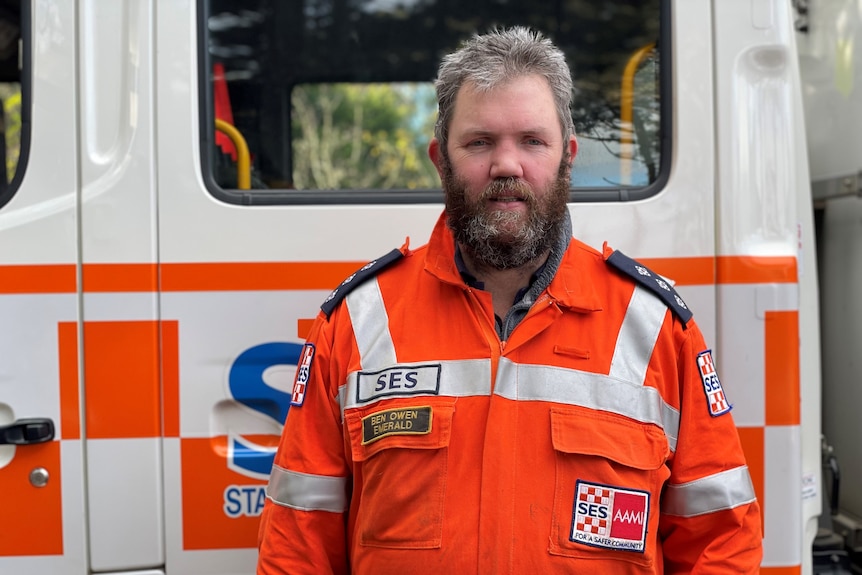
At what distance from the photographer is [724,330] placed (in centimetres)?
178

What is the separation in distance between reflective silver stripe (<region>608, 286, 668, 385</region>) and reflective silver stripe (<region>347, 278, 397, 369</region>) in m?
0.40

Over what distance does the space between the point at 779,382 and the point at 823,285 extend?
2.14ft

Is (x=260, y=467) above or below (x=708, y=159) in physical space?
below

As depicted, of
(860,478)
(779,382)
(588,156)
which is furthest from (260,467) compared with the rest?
(860,478)

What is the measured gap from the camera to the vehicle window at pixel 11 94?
1810 millimetres

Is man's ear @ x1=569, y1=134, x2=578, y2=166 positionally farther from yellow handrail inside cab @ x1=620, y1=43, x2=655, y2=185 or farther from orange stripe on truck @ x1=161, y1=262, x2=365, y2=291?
orange stripe on truck @ x1=161, y1=262, x2=365, y2=291

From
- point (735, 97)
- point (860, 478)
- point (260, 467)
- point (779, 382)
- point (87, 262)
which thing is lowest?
point (860, 478)

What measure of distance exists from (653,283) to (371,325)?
20.7 inches

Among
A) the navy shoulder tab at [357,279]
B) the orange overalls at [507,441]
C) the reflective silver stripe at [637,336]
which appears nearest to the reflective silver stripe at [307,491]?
the orange overalls at [507,441]

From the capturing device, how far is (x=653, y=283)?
1.50 metres

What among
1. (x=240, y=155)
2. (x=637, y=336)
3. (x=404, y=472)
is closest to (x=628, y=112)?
(x=637, y=336)

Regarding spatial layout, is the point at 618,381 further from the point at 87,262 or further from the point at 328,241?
the point at 87,262

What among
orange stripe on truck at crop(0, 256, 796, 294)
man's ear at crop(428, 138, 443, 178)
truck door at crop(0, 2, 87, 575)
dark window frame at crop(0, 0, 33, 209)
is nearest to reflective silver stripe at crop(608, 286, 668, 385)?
orange stripe on truck at crop(0, 256, 796, 294)

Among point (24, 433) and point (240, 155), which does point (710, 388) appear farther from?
point (24, 433)
